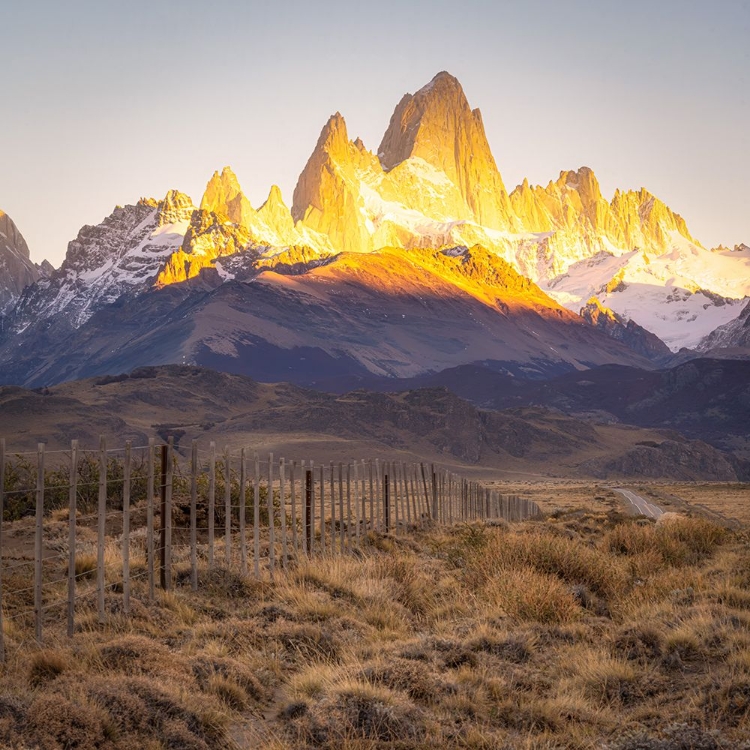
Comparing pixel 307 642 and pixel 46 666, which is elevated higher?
pixel 46 666

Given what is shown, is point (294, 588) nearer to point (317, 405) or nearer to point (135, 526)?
point (135, 526)

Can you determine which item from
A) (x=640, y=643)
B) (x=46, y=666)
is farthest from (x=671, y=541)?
(x=46, y=666)

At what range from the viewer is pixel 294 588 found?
44.1 ft

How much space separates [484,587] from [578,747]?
19.8ft

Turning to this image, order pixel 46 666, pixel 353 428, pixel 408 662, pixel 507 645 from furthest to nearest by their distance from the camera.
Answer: pixel 353 428
pixel 507 645
pixel 408 662
pixel 46 666

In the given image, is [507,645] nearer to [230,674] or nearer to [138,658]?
[230,674]

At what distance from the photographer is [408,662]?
923 cm

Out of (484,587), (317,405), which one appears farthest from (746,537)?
(317,405)

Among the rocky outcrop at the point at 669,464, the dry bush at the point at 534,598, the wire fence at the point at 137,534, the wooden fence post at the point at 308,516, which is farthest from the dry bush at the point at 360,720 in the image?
the rocky outcrop at the point at 669,464

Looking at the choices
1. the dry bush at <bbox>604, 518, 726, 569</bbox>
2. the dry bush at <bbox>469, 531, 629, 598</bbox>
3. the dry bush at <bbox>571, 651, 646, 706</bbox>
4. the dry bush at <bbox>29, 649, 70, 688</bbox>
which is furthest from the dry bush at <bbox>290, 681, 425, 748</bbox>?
the dry bush at <bbox>604, 518, 726, 569</bbox>

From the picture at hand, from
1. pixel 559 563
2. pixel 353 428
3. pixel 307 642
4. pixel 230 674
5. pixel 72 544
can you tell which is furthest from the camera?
pixel 353 428

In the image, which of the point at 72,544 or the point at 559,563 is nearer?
the point at 72,544

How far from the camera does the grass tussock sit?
7.55 m

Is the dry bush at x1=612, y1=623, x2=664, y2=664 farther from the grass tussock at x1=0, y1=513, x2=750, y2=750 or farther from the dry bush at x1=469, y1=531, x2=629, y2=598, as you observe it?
the dry bush at x1=469, y1=531, x2=629, y2=598
